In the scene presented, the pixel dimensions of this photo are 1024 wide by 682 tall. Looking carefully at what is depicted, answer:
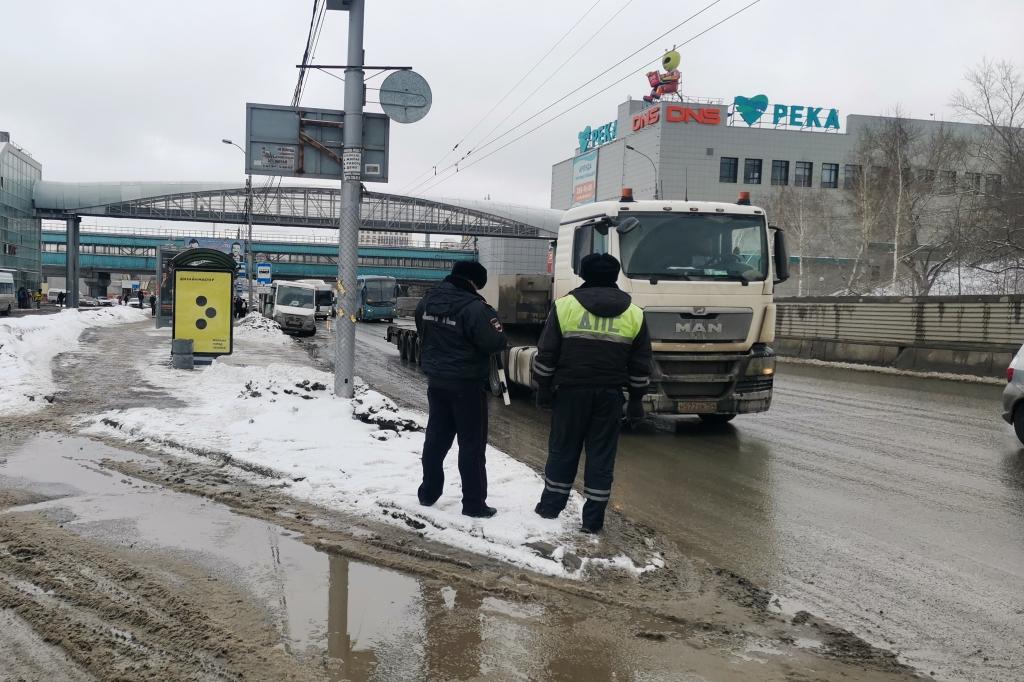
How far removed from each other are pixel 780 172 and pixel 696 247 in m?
60.7

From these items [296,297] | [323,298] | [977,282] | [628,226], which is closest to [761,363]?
[628,226]

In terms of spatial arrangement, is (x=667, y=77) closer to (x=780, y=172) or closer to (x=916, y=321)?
(x=780, y=172)

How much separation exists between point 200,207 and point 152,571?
83992mm

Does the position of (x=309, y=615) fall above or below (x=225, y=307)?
below

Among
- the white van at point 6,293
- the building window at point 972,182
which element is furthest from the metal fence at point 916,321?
the white van at point 6,293

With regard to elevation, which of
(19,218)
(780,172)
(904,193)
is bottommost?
(19,218)

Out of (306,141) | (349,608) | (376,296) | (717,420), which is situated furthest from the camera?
(376,296)

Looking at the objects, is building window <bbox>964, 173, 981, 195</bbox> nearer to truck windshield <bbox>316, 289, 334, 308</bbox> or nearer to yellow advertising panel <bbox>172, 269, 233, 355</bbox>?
yellow advertising panel <bbox>172, 269, 233, 355</bbox>

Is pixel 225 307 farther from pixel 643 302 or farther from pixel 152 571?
pixel 152 571

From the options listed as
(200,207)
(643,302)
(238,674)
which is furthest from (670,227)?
(200,207)

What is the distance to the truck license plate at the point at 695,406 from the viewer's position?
1012 centimetres

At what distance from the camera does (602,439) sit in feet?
18.3

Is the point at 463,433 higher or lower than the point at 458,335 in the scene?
lower

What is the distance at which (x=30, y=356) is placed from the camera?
1623 cm
